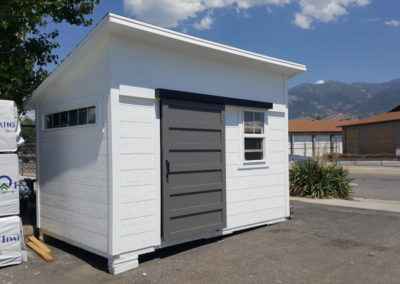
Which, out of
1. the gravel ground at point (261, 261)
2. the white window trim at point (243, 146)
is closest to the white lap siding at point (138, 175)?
the gravel ground at point (261, 261)

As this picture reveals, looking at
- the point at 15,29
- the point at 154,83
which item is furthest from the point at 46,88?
the point at 154,83

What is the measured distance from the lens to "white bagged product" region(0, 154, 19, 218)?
5348 millimetres

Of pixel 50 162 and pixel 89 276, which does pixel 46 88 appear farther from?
pixel 89 276

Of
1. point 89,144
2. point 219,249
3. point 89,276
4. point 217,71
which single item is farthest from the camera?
point 217,71

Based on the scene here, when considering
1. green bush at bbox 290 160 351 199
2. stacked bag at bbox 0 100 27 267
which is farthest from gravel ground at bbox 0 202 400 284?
green bush at bbox 290 160 351 199

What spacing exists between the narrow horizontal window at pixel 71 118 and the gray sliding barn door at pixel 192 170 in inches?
40.1

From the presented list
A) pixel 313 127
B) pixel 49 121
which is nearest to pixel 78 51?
pixel 49 121

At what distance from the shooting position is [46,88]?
6.59 meters

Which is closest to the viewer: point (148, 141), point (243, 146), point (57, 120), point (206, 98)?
point (148, 141)

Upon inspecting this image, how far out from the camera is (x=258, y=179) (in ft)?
23.6

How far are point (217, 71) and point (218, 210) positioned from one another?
7.44 ft

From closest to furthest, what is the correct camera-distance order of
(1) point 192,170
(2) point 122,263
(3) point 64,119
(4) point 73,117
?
(2) point 122,263, (1) point 192,170, (4) point 73,117, (3) point 64,119

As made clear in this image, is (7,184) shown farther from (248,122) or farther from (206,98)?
(248,122)

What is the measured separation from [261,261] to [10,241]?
3419mm
